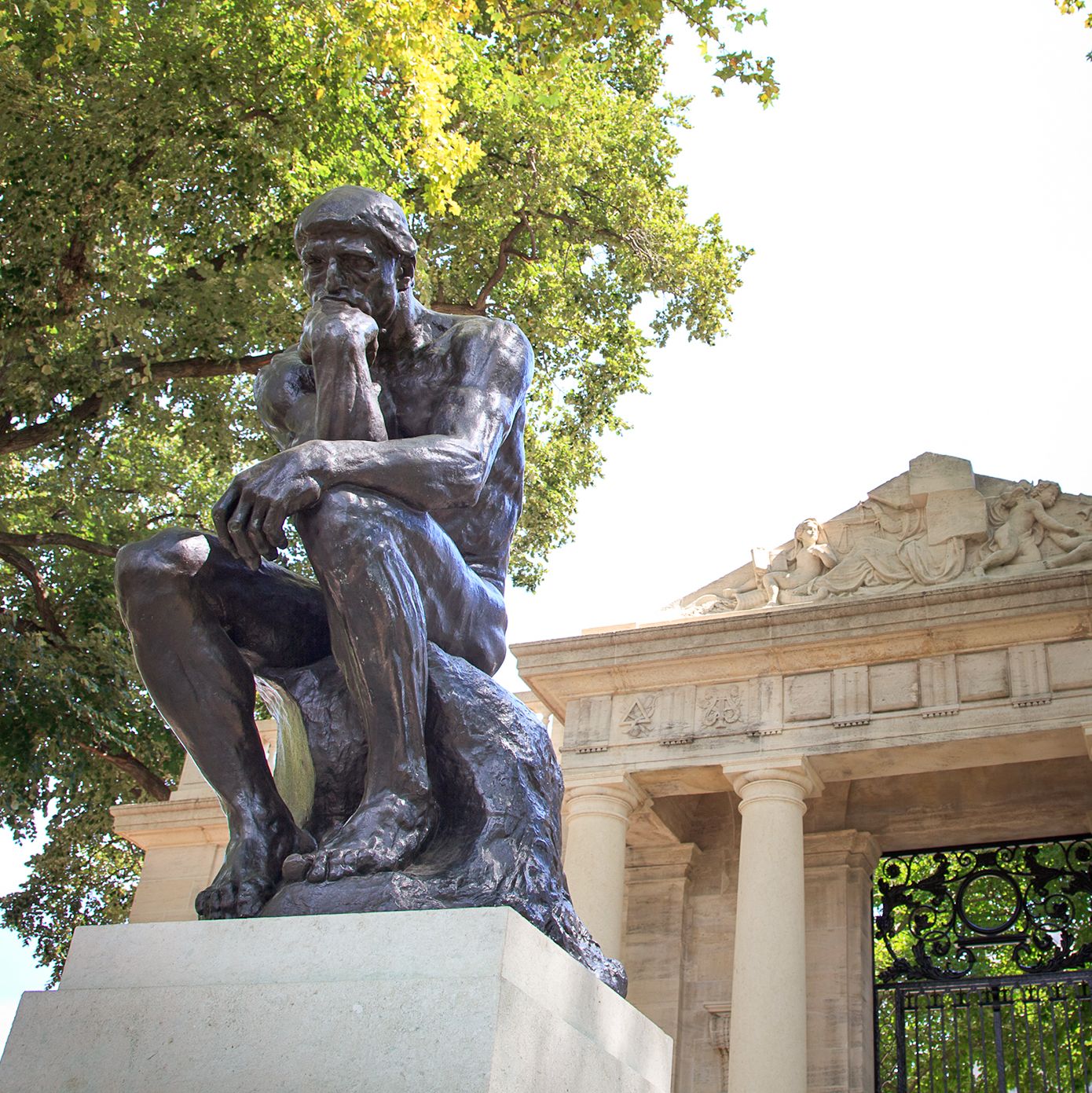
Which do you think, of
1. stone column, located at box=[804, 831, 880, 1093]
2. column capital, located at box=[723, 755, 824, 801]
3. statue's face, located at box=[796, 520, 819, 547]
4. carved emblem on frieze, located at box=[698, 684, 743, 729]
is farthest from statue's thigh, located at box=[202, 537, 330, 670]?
statue's face, located at box=[796, 520, 819, 547]

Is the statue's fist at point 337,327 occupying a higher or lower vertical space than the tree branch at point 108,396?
lower

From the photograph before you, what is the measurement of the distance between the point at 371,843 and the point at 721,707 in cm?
1463

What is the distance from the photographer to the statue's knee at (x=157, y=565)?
10.3ft

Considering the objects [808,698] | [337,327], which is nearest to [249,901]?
[337,327]

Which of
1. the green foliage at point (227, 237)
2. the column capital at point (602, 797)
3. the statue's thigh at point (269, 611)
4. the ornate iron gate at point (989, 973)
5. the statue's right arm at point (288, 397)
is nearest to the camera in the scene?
the statue's thigh at point (269, 611)

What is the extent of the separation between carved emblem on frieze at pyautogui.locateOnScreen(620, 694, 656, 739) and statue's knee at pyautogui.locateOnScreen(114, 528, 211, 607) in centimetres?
1453

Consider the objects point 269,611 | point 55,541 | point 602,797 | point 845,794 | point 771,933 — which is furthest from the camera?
point 845,794

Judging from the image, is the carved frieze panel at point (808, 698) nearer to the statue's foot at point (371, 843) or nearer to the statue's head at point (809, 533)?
the statue's head at point (809, 533)

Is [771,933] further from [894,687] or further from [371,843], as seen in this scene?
[371,843]

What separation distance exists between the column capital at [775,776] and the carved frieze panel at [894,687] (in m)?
1.08

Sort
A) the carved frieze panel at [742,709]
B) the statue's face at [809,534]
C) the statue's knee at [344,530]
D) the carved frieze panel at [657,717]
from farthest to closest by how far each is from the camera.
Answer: the statue's face at [809,534] → the carved frieze panel at [657,717] → the carved frieze panel at [742,709] → the statue's knee at [344,530]

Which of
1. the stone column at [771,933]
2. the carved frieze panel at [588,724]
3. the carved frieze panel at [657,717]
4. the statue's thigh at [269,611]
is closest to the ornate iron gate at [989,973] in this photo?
the stone column at [771,933]

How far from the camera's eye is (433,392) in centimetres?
371

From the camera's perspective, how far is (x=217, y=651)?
3.22 meters
